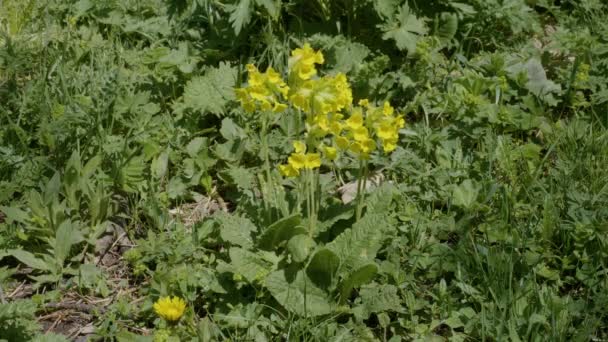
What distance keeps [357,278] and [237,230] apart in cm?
51

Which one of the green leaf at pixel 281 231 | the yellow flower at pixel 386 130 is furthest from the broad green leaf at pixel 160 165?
the yellow flower at pixel 386 130

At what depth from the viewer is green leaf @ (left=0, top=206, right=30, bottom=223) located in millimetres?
2730

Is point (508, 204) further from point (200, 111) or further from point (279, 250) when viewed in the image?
point (200, 111)

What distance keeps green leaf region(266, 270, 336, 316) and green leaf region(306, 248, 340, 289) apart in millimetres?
24

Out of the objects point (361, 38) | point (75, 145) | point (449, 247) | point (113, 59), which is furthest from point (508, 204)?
point (113, 59)

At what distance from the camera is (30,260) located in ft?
8.82

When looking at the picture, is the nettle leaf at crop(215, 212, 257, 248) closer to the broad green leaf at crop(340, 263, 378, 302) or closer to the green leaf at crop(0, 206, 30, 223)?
the broad green leaf at crop(340, 263, 378, 302)

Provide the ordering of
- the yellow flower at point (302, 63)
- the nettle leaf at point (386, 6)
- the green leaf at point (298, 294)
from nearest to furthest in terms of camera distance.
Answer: the yellow flower at point (302, 63) → the green leaf at point (298, 294) → the nettle leaf at point (386, 6)

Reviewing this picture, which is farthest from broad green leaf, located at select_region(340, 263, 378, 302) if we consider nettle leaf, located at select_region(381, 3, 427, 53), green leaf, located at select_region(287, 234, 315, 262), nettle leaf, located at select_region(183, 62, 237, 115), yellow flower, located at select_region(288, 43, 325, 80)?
nettle leaf, located at select_region(381, 3, 427, 53)

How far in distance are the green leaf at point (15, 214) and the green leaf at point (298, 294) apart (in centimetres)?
104

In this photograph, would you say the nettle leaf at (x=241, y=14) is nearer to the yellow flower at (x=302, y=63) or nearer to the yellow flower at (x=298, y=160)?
the yellow flower at (x=302, y=63)

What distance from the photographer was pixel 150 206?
2938mm

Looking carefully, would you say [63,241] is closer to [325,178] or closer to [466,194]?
[325,178]

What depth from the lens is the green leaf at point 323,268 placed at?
2.42 meters
